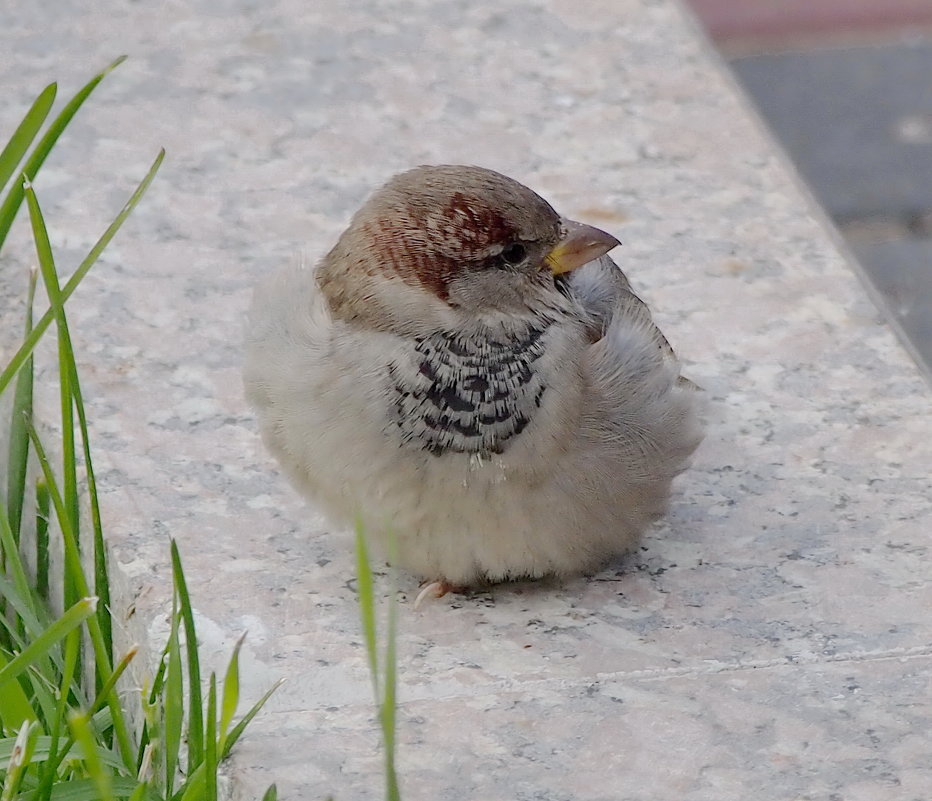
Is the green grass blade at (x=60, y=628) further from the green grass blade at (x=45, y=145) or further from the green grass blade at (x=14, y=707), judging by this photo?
the green grass blade at (x=45, y=145)

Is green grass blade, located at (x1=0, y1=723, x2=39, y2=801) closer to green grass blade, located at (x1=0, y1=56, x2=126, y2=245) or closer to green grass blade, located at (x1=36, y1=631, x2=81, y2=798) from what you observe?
green grass blade, located at (x1=36, y1=631, x2=81, y2=798)

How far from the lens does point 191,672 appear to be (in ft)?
4.97

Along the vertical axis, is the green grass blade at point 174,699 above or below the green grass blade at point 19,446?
below

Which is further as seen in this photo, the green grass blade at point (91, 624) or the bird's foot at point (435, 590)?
the bird's foot at point (435, 590)

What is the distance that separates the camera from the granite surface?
1738 mm

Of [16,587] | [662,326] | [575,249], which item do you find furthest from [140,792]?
[662,326]

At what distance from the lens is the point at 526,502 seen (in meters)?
1.84

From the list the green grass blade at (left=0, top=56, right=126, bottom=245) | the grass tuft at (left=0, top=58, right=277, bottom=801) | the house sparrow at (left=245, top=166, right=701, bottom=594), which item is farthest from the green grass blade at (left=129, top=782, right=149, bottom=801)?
the green grass blade at (left=0, top=56, right=126, bottom=245)

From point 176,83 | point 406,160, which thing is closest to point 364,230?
point 406,160

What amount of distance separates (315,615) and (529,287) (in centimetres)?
46

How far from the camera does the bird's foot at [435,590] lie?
1.98 m

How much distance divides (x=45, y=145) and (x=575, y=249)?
0.61 m

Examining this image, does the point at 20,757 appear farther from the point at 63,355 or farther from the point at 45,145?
the point at 45,145

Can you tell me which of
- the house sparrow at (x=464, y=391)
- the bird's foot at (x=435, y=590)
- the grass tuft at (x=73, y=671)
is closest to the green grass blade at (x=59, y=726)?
the grass tuft at (x=73, y=671)
